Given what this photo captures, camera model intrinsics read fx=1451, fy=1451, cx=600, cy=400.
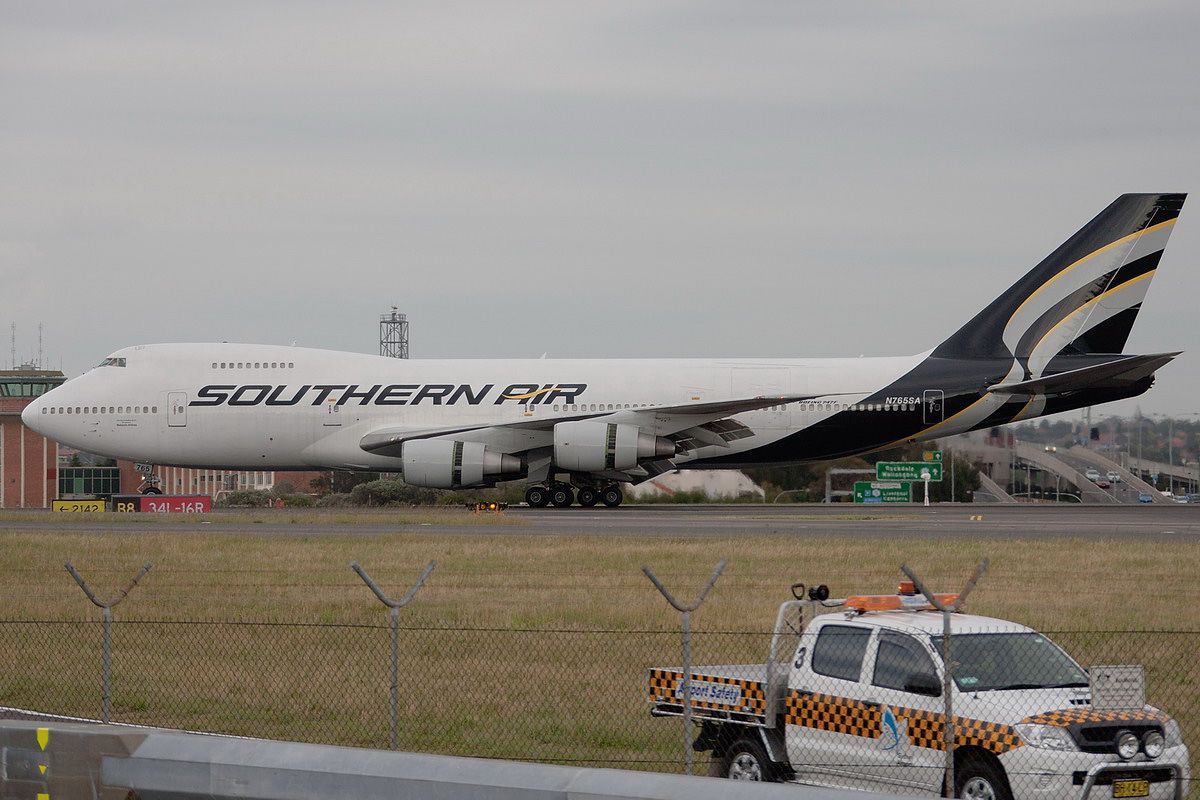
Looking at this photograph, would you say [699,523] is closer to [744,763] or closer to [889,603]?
[889,603]

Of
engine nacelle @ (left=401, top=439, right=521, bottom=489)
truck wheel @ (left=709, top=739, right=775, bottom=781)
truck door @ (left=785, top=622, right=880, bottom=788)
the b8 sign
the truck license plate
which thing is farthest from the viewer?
the b8 sign

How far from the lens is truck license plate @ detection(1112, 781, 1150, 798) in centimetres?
879

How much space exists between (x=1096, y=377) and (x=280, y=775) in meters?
34.5

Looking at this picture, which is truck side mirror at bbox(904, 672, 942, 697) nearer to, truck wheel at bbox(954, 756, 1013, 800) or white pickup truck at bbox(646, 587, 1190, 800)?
white pickup truck at bbox(646, 587, 1190, 800)

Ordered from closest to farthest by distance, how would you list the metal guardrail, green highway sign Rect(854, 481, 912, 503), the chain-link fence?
the metal guardrail → the chain-link fence → green highway sign Rect(854, 481, 912, 503)

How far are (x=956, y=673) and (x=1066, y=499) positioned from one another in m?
63.2

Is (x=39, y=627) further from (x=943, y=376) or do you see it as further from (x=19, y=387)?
(x=19, y=387)

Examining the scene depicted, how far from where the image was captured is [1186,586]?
20.6 meters

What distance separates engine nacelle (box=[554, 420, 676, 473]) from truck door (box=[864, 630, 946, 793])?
30077mm

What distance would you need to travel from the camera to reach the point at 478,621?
1802 cm

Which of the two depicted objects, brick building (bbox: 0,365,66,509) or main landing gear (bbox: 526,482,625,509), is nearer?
main landing gear (bbox: 526,482,625,509)

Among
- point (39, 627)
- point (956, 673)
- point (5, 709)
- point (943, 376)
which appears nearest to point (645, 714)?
point (956, 673)

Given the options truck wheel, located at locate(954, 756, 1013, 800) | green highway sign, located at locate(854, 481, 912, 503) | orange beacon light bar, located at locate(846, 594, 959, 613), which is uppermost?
orange beacon light bar, located at locate(846, 594, 959, 613)

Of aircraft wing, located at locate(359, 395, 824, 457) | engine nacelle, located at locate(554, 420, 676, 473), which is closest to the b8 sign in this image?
aircraft wing, located at locate(359, 395, 824, 457)
